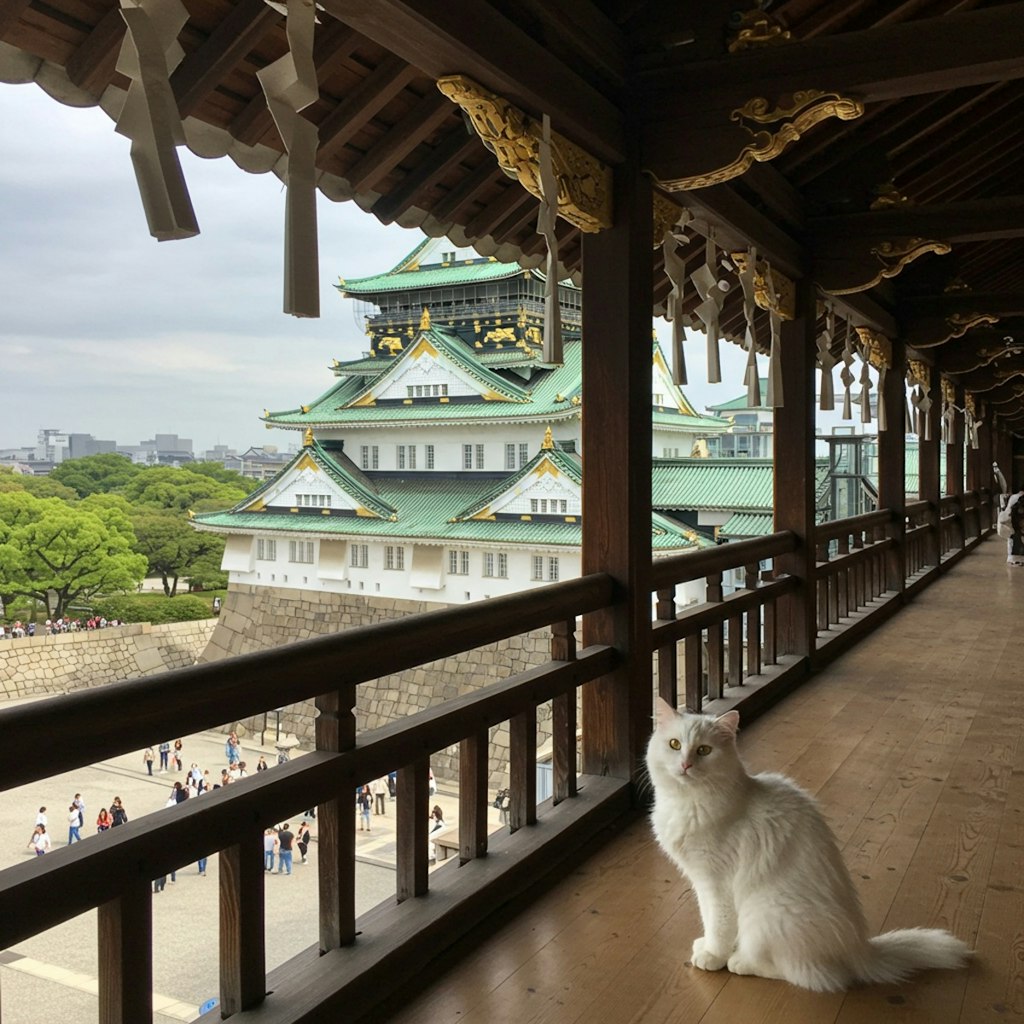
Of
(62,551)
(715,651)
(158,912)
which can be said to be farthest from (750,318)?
(158,912)

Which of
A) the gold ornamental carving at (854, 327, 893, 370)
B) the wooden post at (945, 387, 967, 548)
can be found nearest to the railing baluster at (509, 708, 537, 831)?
the gold ornamental carving at (854, 327, 893, 370)

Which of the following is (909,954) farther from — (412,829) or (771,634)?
(771,634)

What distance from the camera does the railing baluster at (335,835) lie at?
6.23 feet

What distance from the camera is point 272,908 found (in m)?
16.0

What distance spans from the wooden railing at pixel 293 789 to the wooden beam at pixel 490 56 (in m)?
1.26

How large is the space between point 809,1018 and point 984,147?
16.6ft

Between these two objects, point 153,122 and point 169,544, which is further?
point 169,544

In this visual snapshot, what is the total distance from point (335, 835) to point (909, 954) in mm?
1196

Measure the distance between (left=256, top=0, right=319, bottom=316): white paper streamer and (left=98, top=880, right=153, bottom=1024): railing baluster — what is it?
971 millimetres

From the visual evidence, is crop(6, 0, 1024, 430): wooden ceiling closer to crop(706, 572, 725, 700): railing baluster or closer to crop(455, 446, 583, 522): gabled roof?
crop(706, 572, 725, 700): railing baluster

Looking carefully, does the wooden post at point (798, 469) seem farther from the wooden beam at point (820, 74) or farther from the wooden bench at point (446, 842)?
the wooden beam at point (820, 74)

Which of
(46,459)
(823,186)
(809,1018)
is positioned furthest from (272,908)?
(809,1018)

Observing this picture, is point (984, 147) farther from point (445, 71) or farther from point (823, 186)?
point (445, 71)

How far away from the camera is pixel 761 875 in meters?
1.97
